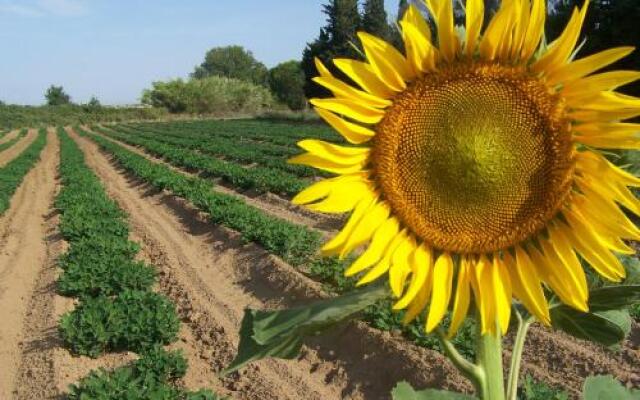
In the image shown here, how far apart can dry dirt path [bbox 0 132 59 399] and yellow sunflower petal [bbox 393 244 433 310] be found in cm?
552

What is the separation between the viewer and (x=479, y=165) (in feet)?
4.12

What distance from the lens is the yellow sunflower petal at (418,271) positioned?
1.23 meters

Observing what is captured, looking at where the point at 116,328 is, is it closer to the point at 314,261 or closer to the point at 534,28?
the point at 314,261

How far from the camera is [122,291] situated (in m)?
8.20

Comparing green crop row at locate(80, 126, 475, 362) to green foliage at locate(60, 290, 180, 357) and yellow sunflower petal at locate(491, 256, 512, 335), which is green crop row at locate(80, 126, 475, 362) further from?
green foliage at locate(60, 290, 180, 357)

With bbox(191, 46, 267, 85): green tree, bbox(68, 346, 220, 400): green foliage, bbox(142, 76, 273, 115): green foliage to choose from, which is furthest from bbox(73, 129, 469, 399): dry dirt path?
bbox(191, 46, 267, 85): green tree

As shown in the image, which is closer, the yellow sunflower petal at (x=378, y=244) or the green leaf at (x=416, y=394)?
the yellow sunflower petal at (x=378, y=244)

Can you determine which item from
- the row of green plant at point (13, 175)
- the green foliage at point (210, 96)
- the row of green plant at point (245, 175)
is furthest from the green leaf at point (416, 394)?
the green foliage at point (210, 96)

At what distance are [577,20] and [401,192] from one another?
0.47 meters

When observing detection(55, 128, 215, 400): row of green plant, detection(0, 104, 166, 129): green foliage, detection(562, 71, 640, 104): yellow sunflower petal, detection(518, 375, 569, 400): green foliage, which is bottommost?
detection(0, 104, 166, 129): green foliage

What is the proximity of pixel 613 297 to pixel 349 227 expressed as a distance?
54cm

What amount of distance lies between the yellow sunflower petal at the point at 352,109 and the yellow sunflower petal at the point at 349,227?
16 cm

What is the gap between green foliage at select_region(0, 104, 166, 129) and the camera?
70.9m

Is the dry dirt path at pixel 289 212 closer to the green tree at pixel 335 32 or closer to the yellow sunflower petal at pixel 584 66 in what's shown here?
the yellow sunflower petal at pixel 584 66
